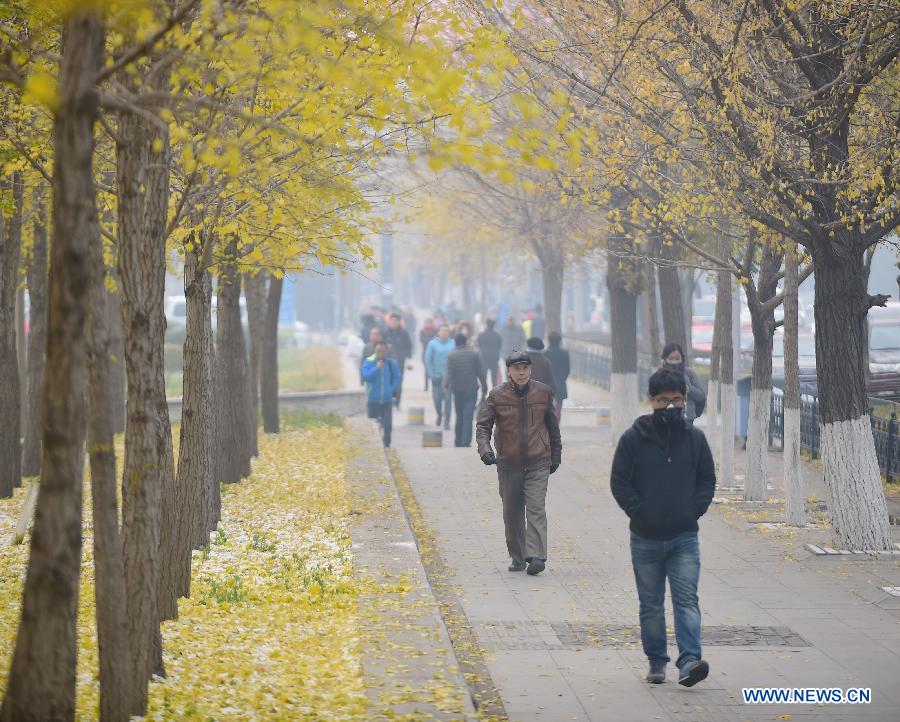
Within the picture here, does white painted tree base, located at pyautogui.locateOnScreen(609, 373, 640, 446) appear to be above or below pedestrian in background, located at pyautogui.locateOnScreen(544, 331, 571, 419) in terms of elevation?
below

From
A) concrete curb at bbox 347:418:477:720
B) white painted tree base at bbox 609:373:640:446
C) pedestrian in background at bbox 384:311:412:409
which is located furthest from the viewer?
pedestrian in background at bbox 384:311:412:409

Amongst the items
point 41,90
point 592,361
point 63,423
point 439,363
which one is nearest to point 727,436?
point 439,363

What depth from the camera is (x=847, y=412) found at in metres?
12.9

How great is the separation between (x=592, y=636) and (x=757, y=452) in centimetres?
699

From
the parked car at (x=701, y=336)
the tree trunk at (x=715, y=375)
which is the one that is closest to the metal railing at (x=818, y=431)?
the tree trunk at (x=715, y=375)

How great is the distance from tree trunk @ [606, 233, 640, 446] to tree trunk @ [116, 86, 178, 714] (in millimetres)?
15594

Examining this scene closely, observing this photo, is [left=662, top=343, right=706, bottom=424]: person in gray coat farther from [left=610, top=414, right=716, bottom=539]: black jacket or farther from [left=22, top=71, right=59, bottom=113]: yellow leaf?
[left=22, top=71, right=59, bottom=113]: yellow leaf

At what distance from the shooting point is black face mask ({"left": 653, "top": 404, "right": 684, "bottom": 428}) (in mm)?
8031

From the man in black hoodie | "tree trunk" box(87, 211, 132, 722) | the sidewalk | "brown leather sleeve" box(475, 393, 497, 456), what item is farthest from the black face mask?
"brown leather sleeve" box(475, 393, 497, 456)

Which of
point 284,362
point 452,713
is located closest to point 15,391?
point 452,713

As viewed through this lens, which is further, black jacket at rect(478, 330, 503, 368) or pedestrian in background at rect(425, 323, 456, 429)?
black jacket at rect(478, 330, 503, 368)

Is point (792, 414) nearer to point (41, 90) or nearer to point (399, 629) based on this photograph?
point (399, 629)

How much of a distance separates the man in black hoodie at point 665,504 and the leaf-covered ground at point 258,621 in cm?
→ 158

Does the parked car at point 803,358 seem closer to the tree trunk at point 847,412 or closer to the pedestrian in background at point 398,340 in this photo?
the pedestrian in background at point 398,340
